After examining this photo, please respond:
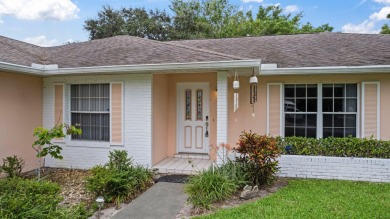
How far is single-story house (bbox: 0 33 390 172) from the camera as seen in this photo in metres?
7.38

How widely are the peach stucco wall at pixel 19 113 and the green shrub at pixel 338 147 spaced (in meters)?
6.83

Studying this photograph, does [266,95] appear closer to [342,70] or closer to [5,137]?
[342,70]

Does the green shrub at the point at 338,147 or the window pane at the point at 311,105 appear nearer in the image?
the green shrub at the point at 338,147

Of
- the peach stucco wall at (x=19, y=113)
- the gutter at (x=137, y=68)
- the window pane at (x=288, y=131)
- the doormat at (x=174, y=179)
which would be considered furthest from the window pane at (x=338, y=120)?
the peach stucco wall at (x=19, y=113)

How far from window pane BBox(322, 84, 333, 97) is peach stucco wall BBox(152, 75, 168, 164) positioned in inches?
177

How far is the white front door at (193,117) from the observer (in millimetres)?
8727

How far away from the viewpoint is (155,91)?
7.92 m

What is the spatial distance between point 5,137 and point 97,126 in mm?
2228

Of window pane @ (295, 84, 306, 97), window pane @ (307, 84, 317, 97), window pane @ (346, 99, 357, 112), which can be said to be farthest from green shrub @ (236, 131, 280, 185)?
window pane @ (346, 99, 357, 112)

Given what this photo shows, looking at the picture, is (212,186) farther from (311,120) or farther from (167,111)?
(311,120)

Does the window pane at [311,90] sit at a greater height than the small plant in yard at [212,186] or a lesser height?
greater

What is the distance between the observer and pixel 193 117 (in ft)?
29.0

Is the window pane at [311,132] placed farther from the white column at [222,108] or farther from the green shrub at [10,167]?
the green shrub at [10,167]

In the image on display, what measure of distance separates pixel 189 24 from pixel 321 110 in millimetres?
19593
